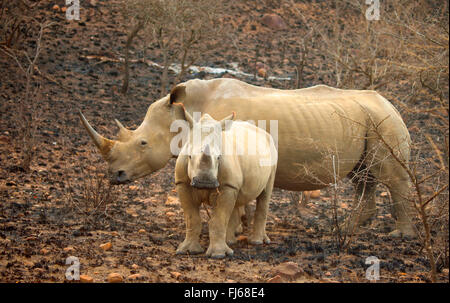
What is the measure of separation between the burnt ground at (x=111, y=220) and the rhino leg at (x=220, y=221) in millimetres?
138

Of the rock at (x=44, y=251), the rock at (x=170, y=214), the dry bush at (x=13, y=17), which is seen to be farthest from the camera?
the dry bush at (x=13, y=17)

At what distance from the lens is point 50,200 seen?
9109mm

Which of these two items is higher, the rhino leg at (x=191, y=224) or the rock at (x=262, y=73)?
the rock at (x=262, y=73)

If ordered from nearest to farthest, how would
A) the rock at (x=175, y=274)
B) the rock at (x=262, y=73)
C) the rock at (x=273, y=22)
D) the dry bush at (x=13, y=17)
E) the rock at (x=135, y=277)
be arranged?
1. the rock at (x=135, y=277)
2. the rock at (x=175, y=274)
3. the dry bush at (x=13, y=17)
4. the rock at (x=262, y=73)
5. the rock at (x=273, y=22)

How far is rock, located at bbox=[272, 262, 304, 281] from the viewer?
18.9ft

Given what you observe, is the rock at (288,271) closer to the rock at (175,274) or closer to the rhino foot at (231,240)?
the rock at (175,274)

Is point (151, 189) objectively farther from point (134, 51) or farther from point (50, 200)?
point (134, 51)

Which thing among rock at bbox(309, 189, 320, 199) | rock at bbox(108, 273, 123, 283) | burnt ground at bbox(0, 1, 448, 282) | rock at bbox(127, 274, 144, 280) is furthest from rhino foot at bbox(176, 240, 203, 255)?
rock at bbox(309, 189, 320, 199)

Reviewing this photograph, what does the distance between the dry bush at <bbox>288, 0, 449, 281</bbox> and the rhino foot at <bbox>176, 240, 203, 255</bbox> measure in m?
2.38

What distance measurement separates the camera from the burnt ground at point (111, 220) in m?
6.04

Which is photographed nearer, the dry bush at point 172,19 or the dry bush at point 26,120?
the dry bush at point 26,120

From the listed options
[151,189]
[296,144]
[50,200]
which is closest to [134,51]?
[151,189]

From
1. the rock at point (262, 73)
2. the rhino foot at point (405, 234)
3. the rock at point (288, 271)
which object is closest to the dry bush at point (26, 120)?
the rock at point (288, 271)

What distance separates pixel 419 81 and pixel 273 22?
46.1ft
